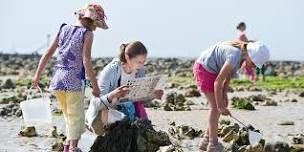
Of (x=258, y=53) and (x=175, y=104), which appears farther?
(x=175, y=104)

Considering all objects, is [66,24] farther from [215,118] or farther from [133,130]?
[215,118]

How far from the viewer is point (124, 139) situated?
7.11 metres

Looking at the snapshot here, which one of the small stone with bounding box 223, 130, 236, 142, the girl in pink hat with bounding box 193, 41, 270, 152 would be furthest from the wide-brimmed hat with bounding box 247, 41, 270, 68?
the small stone with bounding box 223, 130, 236, 142

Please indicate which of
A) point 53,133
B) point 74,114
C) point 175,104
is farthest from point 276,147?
point 175,104

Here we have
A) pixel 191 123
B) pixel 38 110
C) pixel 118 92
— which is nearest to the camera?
pixel 118 92

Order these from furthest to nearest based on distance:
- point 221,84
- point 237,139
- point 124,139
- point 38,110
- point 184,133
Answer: point 184,133 → point 237,139 → point 38,110 → point 221,84 → point 124,139

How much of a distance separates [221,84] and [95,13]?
1.40 metres

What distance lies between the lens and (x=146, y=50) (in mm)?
7043

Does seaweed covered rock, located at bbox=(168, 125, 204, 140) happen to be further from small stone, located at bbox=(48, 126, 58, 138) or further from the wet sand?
small stone, located at bbox=(48, 126, 58, 138)

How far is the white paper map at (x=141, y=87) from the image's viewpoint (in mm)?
7036

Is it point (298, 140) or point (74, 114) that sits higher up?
point (74, 114)

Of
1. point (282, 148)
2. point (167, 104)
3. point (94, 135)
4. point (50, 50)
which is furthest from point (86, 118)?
point (167, 104)

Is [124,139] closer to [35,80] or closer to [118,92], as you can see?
[118,92]

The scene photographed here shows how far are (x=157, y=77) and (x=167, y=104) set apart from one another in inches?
241
